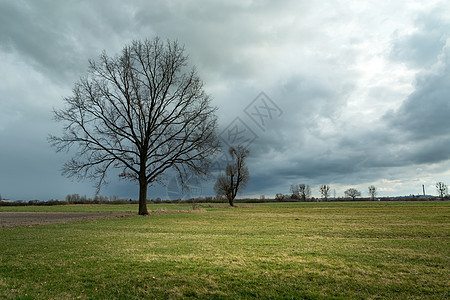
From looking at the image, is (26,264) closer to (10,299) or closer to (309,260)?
(10,299)

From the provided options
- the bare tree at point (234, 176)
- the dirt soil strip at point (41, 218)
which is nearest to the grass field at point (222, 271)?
the dirt soil strip at point (41, 218)

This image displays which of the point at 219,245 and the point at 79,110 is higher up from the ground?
the point at 79,110

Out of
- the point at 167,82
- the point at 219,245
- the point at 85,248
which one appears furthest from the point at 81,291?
the point at 167,82

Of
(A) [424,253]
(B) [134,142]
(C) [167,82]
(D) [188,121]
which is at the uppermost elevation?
(C) [167,82]

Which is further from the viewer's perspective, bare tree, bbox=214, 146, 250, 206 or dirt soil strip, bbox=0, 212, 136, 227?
bare tree, bbox=214, 146, 250, 206

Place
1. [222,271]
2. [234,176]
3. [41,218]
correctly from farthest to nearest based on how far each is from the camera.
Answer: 1. [234,176]
2. [41,218]
3. [222,271]

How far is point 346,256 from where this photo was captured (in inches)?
352

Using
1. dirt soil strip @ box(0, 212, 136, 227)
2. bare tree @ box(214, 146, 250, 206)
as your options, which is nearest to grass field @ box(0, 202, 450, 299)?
dirt soil strip @ box(0, 212, 136, 227)

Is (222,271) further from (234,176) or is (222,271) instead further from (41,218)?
(234,176)

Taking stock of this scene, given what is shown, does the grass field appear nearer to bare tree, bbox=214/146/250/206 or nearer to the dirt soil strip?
the dirt soil strip

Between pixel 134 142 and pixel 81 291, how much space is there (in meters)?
25.2

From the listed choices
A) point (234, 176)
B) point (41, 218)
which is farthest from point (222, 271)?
point (234, 176)

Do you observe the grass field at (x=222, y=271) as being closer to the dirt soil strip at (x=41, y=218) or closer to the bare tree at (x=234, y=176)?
the dirt soil strip at (x=41, y=218)

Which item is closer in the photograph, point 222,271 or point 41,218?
point 222,271
